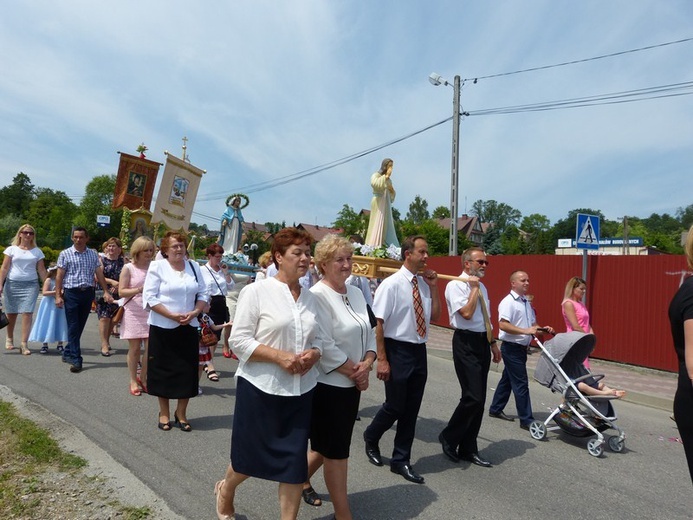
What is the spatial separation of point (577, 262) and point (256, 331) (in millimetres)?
10552

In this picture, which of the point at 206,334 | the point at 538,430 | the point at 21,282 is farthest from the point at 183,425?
the point at 21,282

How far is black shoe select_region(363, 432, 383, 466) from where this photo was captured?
4.39 m

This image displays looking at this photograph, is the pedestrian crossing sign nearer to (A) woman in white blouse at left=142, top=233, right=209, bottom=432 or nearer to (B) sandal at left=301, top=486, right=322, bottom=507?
(A) woman in white blouse at left=142, top=233, right=209, bottom=432

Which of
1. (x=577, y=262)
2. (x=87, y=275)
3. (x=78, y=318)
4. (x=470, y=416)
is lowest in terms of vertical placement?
(x=470, y=416)

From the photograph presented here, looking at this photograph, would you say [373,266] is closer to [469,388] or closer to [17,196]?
[469,388]

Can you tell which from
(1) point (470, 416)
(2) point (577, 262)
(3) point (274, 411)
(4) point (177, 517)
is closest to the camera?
(3) point (274, 411)

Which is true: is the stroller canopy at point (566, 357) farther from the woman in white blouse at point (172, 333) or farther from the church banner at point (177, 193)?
the church banner at point (177, 193)

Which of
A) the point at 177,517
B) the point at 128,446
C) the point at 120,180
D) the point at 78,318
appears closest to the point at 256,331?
the point at 177,517

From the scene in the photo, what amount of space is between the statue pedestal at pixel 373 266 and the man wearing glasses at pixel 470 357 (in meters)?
0.79

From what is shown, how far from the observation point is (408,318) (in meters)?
4.27

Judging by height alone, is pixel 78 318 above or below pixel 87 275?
below

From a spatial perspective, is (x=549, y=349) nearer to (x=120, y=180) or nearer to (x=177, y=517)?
(x=177, y=517)

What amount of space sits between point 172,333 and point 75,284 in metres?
3.38

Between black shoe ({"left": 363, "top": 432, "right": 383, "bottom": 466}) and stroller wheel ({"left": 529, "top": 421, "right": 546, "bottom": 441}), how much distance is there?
80.1 inches
